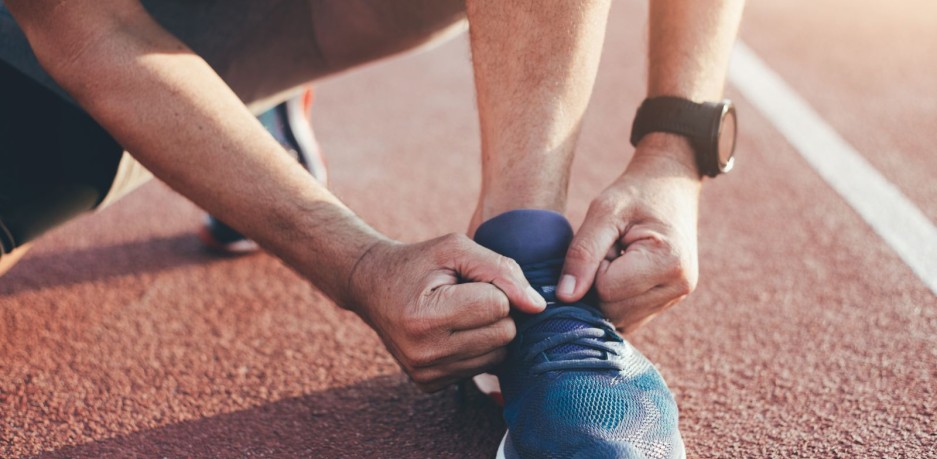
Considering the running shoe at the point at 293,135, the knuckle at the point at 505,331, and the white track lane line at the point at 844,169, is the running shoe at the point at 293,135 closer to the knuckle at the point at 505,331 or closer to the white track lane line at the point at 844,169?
the knuckle at the point at 505,331

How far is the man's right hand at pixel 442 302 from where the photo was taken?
1344 mm

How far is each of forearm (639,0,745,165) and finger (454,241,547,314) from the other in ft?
1.37

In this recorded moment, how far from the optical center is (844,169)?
2771 millimetres

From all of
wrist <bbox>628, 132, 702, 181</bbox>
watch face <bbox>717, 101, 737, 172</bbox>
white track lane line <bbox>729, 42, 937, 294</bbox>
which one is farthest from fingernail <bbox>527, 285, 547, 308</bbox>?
white track lane line <bbox>729, 42, 937, 294</bbox>

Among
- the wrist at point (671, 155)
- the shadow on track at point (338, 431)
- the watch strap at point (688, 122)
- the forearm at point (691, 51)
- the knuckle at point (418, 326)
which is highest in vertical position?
the forearm at point (691, 51)

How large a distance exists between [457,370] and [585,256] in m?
0.26

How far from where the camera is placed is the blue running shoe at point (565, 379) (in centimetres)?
126

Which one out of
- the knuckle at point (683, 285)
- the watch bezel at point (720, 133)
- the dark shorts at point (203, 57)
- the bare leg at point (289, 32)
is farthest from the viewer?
the bare leg at point (289, 32)

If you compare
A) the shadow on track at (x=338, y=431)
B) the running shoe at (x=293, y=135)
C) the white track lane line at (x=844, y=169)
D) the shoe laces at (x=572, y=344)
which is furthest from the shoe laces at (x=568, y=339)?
the running shoe at (x=293, y=135)

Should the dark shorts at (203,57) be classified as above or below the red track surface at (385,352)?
above

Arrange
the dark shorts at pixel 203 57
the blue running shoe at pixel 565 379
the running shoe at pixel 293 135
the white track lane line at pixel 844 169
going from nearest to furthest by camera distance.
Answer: the blue running shoe at pixel 565 379 → the dark shorts at pixel 203 57 → the white track lane line at pixel 844 169 → the running shoe at pixel 293 135

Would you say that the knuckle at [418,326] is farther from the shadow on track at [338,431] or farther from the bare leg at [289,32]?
the bare leg at [289,32]

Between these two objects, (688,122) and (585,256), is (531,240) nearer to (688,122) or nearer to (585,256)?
(585,256)

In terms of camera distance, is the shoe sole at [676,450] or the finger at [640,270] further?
the finger at [640,270]
